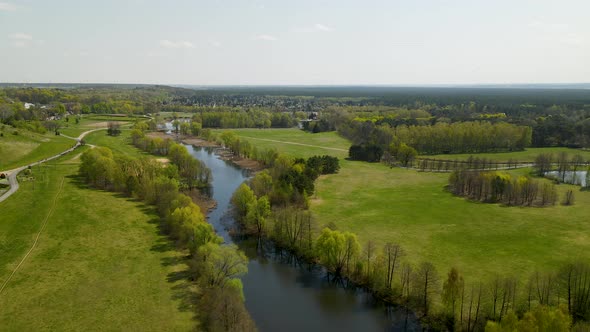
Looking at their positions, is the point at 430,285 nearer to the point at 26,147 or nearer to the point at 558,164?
the point at 558,164

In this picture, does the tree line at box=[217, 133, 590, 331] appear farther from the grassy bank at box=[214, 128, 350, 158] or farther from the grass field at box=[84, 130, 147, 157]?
the grass field at box=[84, 130, 147, 157]

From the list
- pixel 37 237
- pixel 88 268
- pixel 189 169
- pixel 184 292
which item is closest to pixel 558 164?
pixel 189 169

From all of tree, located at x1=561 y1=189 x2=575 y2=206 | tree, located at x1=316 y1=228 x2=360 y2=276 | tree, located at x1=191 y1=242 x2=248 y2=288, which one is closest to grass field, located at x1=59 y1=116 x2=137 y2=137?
tree, located at x1=191 y1=242 x2=248 y2=288

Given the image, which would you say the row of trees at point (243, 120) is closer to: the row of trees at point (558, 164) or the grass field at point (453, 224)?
the grass field at point (453, 224)

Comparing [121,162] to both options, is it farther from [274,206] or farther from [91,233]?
[274,206]

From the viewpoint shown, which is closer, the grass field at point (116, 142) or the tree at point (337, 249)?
the tree at point (337, 249)

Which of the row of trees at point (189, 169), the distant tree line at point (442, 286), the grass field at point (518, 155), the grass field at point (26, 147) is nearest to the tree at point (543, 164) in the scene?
the grass field at point (518, 155)
